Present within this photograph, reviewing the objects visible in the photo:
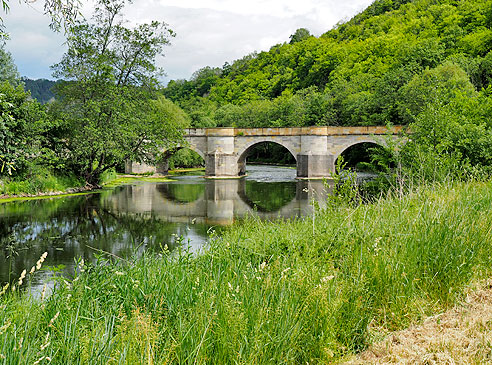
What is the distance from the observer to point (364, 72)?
192ft

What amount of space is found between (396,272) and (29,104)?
61.4 ft

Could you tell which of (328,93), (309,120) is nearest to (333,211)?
(309,120)

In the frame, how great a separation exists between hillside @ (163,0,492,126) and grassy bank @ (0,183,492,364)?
2113 centimetres

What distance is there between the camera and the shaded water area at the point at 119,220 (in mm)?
9516

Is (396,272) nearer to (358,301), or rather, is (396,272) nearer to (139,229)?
(358,301)

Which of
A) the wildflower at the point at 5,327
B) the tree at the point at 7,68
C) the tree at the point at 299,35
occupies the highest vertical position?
the tree at the point at 299,35

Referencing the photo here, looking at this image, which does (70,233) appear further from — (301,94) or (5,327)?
(301,94)

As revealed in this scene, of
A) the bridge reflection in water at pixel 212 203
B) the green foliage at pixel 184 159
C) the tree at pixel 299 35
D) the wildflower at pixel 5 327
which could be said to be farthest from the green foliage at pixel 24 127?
the tree at pixel 299 35

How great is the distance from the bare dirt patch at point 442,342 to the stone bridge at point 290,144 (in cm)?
3158

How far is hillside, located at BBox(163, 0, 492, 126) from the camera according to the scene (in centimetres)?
4188

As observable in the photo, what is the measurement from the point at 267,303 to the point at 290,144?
112 feet

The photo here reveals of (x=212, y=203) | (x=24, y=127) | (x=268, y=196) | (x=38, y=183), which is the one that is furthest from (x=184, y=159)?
(x=24, y=127)

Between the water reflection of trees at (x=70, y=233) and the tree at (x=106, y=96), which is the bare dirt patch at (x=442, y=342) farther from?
the tree at (x=106, y=96)

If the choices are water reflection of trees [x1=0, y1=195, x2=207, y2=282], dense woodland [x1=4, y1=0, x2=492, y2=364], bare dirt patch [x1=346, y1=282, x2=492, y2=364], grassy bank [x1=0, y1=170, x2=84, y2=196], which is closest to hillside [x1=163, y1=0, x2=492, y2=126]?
dense woodland [x1=4, y1=0, x2=492, y2=364]
